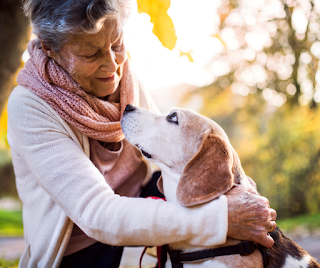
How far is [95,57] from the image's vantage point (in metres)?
1.68

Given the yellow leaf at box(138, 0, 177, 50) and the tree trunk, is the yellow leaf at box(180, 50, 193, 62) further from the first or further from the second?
the tree trunk

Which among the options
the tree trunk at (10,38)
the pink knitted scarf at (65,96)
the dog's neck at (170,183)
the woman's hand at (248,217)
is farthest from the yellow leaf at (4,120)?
the woman's hand at (248,217)

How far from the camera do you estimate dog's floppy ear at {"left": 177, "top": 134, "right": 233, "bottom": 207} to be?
1374 millimetres

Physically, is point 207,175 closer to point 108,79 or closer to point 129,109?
point 129,109

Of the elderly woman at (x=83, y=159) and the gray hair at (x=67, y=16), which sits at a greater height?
the gray hair at (x=67, y=16)

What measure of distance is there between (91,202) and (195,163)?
594 millimetres

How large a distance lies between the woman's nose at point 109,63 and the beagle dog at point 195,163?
0.94 feet

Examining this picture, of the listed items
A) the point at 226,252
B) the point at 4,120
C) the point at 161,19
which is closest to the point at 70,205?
the point at 226,252

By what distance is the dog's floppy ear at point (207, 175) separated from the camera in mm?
1374

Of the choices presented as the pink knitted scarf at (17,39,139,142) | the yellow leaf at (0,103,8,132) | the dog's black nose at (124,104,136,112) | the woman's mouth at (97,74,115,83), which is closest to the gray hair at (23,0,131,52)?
the pink knitted scarf at (17,39,139,142)

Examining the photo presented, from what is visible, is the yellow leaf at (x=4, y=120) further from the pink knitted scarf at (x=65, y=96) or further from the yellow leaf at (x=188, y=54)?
the yellow leaf at (x=188, y=54)

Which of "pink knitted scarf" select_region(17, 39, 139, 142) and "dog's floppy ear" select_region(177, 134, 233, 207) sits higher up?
"pink knitted scarf" select_region(17, 39, 139, 142)

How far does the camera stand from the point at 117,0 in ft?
5.48

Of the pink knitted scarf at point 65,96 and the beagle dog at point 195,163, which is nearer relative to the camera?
the beagle dog at point 195,163
